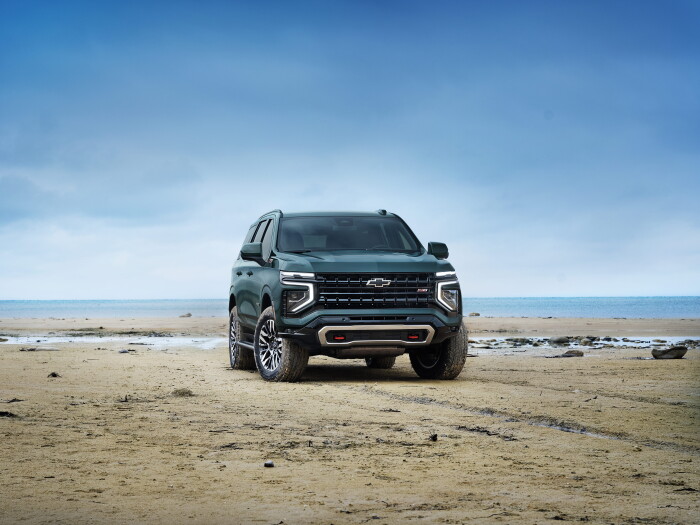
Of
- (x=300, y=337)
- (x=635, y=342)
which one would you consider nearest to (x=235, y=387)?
(x=300, y=337)

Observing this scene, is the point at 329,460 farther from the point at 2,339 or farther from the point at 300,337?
the point at 2,339

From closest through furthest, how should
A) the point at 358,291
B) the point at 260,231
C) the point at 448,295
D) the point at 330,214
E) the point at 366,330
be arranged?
1. the point at 366,330
2. the point at 358,291
3. the point at 448,295
4. the point at 330,214
5. the point at 260,231

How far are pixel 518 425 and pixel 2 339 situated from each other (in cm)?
1859

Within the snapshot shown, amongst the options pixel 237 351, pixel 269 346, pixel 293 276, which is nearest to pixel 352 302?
pixel 293 276

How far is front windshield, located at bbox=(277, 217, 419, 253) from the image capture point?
12141 mm

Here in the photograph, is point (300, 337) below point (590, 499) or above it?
above

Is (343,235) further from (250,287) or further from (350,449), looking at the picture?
(350,449)

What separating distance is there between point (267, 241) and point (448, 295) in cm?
312

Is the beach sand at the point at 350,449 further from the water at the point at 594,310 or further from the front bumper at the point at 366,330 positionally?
the water at the point at 594,310

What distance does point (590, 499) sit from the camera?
487 cm

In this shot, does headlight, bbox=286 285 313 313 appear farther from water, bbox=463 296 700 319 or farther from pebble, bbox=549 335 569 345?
water, bbox=463 296 700 319

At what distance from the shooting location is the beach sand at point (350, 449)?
4.70 m

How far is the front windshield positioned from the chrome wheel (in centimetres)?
115

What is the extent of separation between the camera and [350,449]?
6445 mm
